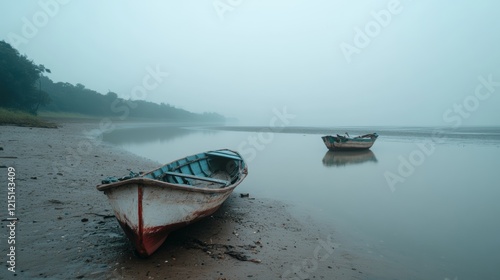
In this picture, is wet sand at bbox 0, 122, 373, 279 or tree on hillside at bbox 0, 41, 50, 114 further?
tree on hillside at bbox 0, 41, 50, 114

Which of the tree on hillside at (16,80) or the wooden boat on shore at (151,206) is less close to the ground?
the tree on hillside at (16,80)

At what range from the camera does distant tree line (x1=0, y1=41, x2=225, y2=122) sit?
31.2m

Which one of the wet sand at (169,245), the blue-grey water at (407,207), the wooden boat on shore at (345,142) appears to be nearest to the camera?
the wet sand at (169,245)

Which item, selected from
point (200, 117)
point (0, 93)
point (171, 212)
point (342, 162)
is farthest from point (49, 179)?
point (200, 117)

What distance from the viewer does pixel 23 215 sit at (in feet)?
18.0

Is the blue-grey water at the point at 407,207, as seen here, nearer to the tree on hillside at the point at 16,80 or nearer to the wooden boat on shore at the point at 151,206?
the wooden boat on shore at the point at 151,206

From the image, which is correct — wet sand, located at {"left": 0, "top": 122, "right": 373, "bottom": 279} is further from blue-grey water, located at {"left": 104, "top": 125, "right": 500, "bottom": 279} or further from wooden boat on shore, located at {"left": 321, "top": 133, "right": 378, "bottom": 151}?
wooden boat on shore, located at {"left": 321, "top": 133, "right": 378, "bottom": 151}

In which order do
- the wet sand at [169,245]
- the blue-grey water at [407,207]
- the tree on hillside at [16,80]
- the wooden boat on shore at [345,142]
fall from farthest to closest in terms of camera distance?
the tree on hillside at [16,80] → the wooden boat on shore at [345,142] → the blue-grey water at [407,207] → the wet sand at [169,245]

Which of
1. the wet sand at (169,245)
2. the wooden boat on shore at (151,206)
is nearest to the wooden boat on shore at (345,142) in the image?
the wet sand at (169,245)

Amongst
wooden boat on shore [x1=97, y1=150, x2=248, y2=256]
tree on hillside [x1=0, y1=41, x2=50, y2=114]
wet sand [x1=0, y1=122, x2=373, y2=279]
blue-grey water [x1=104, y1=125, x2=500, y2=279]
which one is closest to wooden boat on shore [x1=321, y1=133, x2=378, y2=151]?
blue-grey water [x1=104, y1=125, x2=500, y2=279]

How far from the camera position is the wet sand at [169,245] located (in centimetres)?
402

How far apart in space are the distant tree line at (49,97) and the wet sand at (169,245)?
110 feet

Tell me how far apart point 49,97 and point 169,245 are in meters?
46.6

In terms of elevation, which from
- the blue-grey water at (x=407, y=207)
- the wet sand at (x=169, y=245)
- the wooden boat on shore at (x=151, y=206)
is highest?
the wooden boat on shore at (x=151, y=206)
